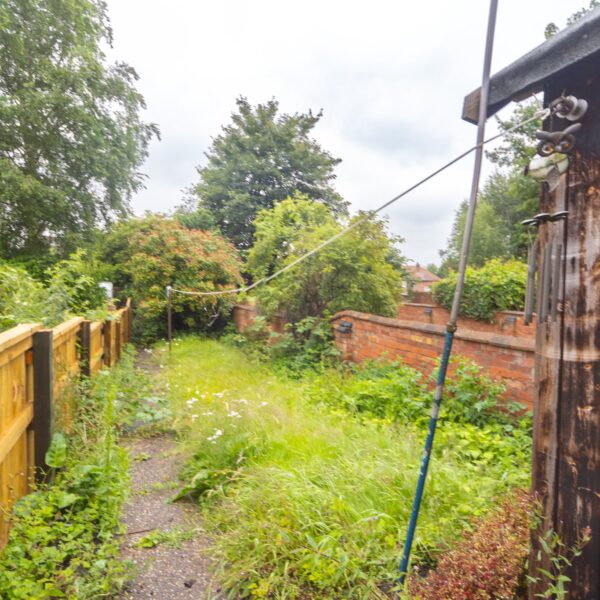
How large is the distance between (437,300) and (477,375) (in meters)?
9.12

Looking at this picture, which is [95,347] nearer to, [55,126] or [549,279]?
[549,279]

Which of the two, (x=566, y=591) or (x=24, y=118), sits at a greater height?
(x=24, y=118)

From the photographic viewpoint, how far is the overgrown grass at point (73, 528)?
199 centimetres

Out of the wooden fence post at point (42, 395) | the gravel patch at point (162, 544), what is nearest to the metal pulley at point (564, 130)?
the gravel patch at point (162, 544)

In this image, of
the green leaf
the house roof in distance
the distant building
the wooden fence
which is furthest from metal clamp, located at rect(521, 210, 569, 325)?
the distant building

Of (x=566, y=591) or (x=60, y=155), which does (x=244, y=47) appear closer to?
(x=566, y=591)

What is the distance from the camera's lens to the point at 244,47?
22.4 ft

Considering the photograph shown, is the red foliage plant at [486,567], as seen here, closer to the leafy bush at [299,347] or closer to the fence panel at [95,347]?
the fence panel at [95,347]

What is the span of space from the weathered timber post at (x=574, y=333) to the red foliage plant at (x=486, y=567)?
0.20 m

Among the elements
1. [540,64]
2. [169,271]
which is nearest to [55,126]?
[169,271]

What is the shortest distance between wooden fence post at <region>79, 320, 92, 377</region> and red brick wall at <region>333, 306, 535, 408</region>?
3737 mm

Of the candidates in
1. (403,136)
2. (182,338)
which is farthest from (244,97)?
(403,136)

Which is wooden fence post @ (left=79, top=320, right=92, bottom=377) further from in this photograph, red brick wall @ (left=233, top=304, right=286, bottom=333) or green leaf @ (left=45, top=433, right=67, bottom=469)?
red brick wall @ (left=233, top=304, right=286, bottom=333)

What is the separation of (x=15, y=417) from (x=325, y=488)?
6.39ft
